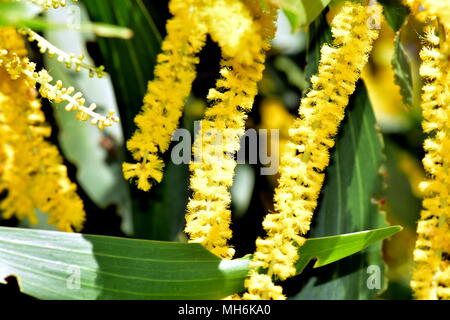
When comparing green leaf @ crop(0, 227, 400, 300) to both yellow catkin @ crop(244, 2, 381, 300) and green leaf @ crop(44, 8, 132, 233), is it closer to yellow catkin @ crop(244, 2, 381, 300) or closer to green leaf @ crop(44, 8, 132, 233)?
yellow catkin @ crop(244, 2, 381, 300)

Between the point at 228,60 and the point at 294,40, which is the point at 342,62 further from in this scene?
the point at 294,40

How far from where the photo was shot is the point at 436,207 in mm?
840

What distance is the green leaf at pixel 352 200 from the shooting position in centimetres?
105

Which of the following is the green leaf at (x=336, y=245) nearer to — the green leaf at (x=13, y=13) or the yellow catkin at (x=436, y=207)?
the yellow catkin at (x=436, y=207)

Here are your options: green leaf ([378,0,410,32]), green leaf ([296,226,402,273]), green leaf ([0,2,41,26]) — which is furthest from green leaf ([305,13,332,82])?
green leaf ([0,2,41,26])

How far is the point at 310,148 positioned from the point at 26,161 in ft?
1.54

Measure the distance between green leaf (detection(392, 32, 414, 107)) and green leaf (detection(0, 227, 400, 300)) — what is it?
0.30m

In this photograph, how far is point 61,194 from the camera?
100 cm

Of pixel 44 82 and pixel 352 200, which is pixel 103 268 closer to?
pixel 44 82

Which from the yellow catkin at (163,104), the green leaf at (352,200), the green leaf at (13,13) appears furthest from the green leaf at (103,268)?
the green leaf at (13,13)

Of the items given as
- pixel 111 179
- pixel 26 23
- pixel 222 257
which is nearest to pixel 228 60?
pixel 222 257

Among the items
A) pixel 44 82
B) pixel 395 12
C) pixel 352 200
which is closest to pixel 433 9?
pixel 395 12

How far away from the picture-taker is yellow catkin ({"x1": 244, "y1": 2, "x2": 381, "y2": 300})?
854mm

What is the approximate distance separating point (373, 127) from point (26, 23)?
2.36 ft
